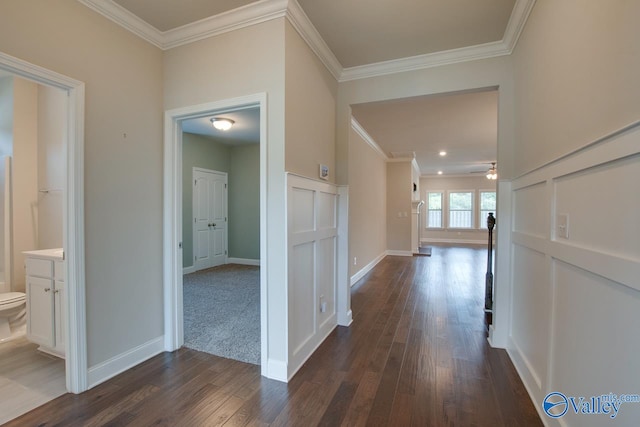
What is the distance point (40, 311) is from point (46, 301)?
14 cm

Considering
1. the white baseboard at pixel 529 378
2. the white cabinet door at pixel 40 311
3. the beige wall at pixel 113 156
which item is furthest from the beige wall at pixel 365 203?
the white cabinet door at pixel 40 311

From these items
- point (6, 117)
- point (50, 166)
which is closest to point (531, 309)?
point (50, 166)

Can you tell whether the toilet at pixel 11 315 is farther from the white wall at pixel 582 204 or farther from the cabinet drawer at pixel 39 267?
the white wall at pixel 582 204

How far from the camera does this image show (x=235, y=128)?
17.1 ft

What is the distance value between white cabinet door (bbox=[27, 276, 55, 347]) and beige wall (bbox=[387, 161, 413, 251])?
23.8ft

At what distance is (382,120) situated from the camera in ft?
15.0

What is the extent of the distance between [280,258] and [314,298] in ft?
2.17

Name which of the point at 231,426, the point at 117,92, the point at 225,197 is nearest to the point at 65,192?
the point at 117,92

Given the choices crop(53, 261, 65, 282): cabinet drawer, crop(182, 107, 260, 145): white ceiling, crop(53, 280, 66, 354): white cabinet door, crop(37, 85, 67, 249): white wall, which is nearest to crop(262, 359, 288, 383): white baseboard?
crop(53, 280, 66, 354): white cabinet door

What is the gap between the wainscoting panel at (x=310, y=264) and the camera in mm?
2191

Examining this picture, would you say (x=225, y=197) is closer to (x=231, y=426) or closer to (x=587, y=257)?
(x=231, y=426)

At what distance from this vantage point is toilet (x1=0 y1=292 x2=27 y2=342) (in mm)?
2540

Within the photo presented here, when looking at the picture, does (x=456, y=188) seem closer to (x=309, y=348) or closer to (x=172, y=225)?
(x=309, y=348)

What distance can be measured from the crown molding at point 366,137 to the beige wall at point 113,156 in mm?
2867
